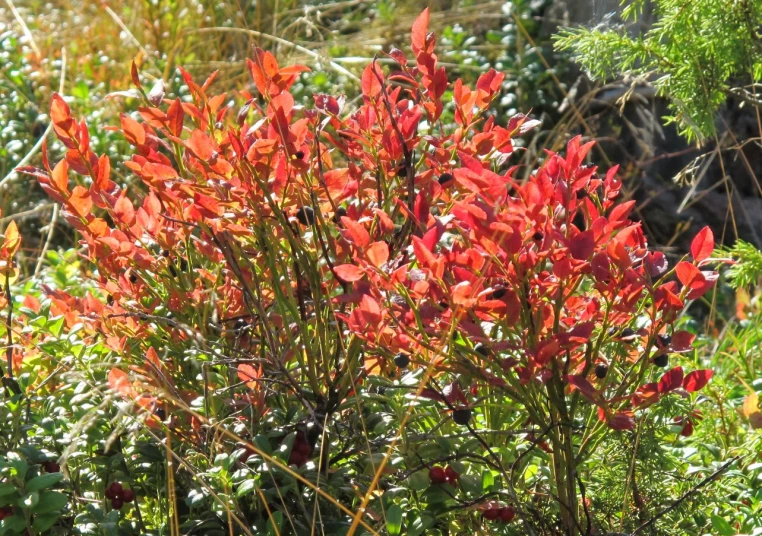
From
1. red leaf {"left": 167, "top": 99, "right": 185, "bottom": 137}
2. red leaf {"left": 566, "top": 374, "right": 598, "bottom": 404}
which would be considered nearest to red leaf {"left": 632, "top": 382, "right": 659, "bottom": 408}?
red leaf {"left": 566, "top": 374, "right": 598, "bottom": 404}

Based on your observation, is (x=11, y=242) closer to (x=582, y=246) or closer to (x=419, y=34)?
(x=419, y=34)

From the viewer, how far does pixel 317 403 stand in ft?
5.49

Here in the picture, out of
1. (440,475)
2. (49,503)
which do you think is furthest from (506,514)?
(49,503)

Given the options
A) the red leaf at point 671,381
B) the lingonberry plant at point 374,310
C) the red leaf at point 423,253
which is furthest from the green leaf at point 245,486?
the red leaf at point 671,381

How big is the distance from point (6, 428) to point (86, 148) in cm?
53

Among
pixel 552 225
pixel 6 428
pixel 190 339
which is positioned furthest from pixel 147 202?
pixel 552 225

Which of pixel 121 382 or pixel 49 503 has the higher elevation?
pixel 121 382

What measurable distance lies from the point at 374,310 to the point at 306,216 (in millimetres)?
244

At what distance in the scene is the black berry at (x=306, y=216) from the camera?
5.19 feet

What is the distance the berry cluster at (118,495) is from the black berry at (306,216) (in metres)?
0.57

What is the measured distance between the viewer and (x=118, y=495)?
5.53ft

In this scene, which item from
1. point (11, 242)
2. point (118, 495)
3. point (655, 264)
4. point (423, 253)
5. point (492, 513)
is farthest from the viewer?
point (11, 242)

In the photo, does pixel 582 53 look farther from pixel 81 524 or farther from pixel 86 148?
pixel 81 524

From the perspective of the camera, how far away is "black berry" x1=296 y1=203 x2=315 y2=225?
1.58m
